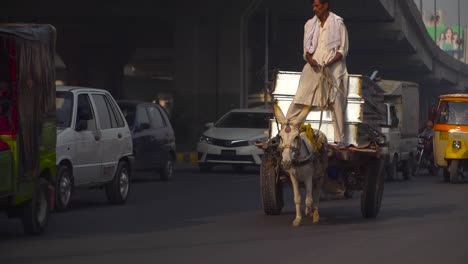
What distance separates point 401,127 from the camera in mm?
28250

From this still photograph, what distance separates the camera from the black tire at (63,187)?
1491cm

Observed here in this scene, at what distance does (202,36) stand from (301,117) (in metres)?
29.0

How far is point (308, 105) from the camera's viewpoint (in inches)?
540

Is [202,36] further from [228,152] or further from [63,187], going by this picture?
[63,187]

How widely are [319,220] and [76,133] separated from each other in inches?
147

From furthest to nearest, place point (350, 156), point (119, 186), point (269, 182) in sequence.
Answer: point (119, 186) < point (269, 182) < point (350, 156)

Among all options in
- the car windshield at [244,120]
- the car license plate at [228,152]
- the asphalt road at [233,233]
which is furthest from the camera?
the car windshield at [244,120]

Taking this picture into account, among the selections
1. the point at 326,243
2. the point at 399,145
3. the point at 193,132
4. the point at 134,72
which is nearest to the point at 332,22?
the point at 326,243

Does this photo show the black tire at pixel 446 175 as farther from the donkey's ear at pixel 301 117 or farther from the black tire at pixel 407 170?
the donkey's ear at pixel 301 117

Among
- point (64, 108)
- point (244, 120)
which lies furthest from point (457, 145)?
point (64, 108)

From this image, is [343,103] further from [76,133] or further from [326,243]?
[76,133]

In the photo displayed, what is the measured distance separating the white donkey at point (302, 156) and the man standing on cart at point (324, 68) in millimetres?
270

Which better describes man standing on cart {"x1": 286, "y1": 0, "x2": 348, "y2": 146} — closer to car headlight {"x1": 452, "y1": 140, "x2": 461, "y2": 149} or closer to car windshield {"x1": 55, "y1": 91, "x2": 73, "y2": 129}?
car windshield {"x1": 55, "y1": 91, "x2": 73, "y2": 129}

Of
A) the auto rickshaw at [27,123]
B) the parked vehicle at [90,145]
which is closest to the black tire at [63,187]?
the parked vehicle at [90,145]
